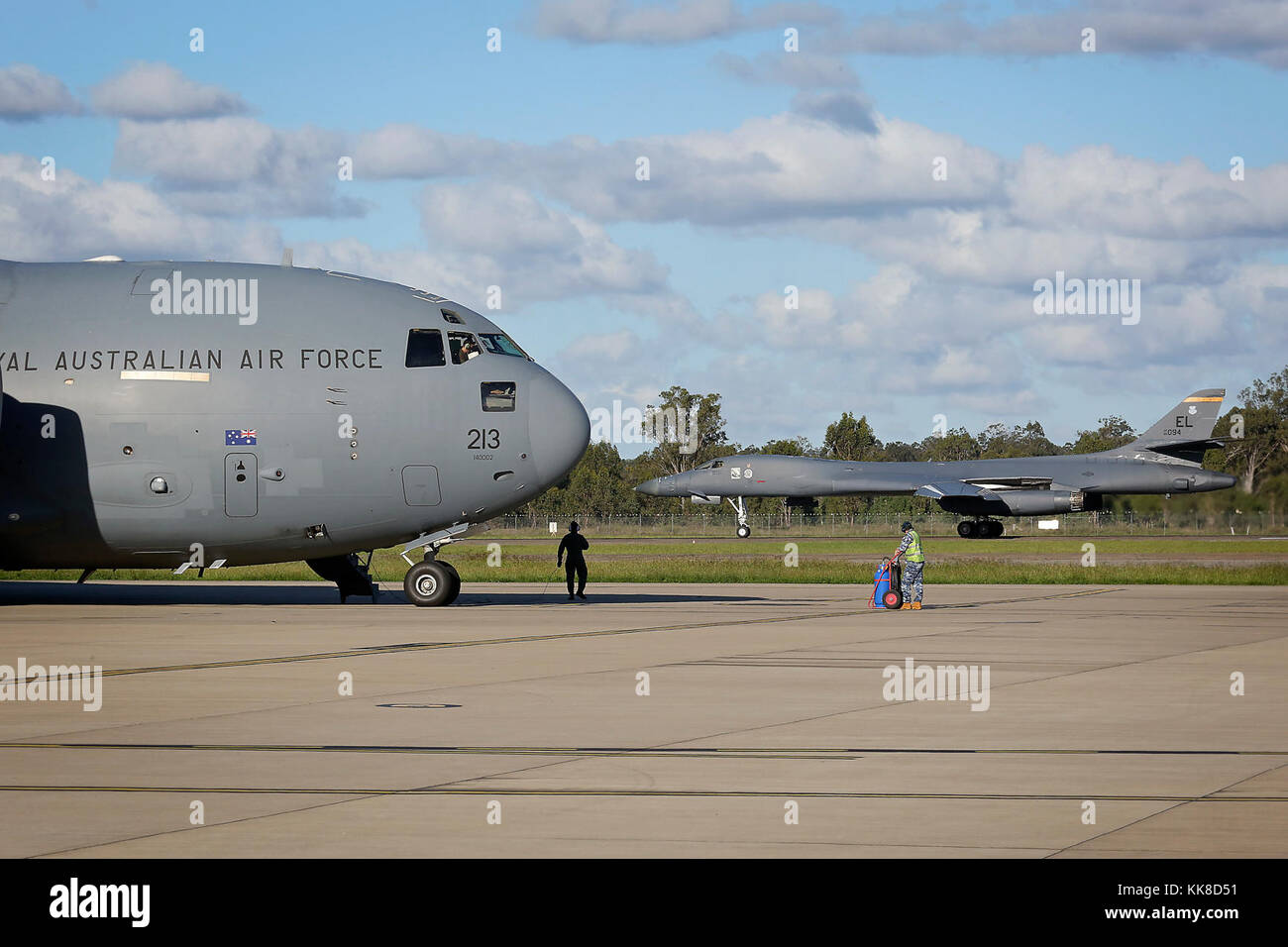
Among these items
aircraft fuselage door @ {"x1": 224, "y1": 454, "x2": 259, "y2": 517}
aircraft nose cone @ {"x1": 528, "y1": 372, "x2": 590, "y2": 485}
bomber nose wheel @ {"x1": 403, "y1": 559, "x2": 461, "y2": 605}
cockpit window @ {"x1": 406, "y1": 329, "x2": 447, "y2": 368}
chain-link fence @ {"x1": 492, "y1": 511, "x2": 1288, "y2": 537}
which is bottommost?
chain-link fence @ {"x1": 492, "y1": 511, "x2": 1288, "y2": 537}

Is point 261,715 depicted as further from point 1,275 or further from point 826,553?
point 826,553

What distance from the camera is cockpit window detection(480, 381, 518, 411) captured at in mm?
28609

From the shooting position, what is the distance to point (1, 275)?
29359 millimetres

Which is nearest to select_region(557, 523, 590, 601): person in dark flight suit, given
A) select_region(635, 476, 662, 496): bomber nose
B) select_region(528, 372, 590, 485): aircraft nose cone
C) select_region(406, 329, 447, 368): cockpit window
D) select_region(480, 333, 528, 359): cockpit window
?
select_region(528, 372, 590, 485): aircraft nose cone

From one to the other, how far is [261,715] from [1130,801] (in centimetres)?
821

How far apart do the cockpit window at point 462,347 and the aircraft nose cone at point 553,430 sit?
1350mm

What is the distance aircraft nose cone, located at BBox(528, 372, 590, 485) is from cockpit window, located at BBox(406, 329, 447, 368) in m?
1.95

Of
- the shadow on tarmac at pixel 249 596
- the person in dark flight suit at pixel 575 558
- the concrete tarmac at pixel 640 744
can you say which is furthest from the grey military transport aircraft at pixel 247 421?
the person in dark flight suit at pixel 575 558

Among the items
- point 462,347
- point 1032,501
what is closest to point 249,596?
point 462,347

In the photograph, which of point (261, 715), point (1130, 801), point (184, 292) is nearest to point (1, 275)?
point (184, 292)

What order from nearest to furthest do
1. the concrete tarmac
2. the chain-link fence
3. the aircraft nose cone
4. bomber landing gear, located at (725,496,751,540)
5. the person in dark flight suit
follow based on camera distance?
the concrete tarmac, the aircraft nose cone, the person in dark flight suit, bomber landing gear, located at (725,496,751,540), the chain-link fence

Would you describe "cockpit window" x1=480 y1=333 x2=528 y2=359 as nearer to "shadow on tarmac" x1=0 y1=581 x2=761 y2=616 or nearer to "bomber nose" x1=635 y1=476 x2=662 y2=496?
"shadow on tarmac" x1=0 y1=581 x2=761 y2=616

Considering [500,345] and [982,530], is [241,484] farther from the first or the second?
[982,530]

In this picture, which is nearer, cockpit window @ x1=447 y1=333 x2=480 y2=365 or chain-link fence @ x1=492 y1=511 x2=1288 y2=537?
cockpit window @ x1=447 y1=333 x2=480 y2=365
